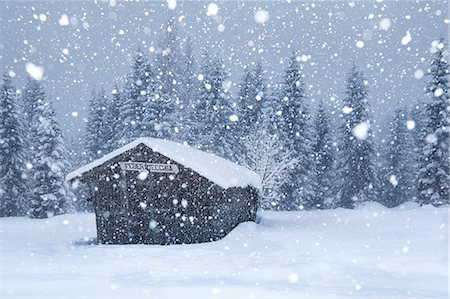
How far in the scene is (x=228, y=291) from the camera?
906 cm

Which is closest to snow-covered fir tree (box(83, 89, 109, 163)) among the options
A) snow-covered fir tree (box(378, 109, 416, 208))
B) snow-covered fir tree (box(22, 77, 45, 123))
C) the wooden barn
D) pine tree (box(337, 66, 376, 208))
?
snow-covered fir tree (box(22, 77, 45, 123))

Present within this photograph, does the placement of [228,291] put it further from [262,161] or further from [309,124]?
[309,124]

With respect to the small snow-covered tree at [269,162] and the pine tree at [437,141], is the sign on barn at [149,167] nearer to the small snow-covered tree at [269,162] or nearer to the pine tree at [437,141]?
the small snow-covered tree at [269,162]

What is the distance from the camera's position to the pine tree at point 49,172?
3525 centimetres

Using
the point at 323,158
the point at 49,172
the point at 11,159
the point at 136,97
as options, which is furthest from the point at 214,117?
the point at 11,159

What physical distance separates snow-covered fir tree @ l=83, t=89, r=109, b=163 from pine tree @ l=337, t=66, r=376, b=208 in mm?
23978

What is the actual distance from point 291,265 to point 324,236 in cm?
742

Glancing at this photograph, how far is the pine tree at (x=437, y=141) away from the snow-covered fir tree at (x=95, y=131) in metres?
29.8

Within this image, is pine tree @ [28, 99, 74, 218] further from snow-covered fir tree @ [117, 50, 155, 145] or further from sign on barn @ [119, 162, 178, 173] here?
sign on barn @ [119, 162, 178, 173]

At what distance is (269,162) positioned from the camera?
36062 mm

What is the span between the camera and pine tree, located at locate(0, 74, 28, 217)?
120ft

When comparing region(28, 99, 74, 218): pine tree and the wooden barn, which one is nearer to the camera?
the wooden barn

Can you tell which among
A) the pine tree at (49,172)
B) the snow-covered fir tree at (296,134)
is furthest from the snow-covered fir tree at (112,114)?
the snow-covered fir tree at (296,134)

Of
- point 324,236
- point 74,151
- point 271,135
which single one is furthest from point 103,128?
point 324,236
